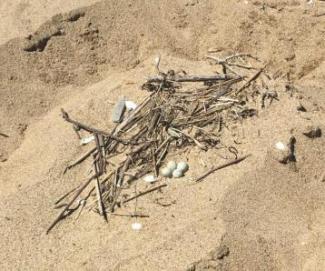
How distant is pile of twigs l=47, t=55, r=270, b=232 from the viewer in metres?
2.80

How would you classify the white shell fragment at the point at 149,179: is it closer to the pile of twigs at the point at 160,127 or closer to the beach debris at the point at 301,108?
the pile of twigs at the point at 160,127

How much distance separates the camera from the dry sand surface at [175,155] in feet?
8.41

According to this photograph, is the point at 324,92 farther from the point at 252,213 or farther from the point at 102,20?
the point at 102,20

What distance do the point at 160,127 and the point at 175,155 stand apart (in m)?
0.17

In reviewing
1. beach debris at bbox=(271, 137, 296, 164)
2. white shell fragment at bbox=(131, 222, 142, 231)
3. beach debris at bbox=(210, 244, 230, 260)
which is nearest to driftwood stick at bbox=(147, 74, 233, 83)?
beach debris at bbox=(271, 137, 296, 164)

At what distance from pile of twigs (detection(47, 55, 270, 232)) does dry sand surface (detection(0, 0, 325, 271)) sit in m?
0.06

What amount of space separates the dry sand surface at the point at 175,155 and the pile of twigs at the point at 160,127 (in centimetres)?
6

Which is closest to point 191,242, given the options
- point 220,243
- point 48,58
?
point 220,243

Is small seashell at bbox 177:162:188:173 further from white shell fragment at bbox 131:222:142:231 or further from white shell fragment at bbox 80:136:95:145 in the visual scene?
white shell fragment at bbox 80:136:95:145

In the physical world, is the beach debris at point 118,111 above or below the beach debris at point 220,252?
above

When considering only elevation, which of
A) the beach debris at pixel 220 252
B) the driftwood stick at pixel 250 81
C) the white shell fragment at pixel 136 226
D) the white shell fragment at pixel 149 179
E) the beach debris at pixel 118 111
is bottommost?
the beach debris at pixel 220 252

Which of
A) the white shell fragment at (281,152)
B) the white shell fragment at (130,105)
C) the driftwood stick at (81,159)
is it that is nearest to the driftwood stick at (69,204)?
the driftwood stick at (81,159)

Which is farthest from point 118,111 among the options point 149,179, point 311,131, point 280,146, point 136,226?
point 311,131

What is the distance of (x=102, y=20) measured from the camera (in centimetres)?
364
